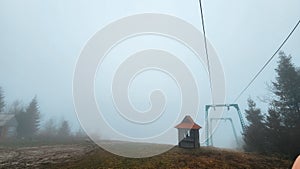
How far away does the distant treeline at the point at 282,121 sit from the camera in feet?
44.1

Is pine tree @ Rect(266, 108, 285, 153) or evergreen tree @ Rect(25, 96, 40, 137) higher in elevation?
evergreen tree @ Rect(25, 96, 40, 137)

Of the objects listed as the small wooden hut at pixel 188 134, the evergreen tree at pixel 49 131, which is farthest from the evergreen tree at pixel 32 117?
the small wooden hut at pixel 188 134

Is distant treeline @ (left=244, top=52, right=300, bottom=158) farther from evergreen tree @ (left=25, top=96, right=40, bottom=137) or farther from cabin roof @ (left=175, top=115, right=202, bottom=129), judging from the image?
evergreen tree @ (left=25, top=96, right=40, bottom=137)

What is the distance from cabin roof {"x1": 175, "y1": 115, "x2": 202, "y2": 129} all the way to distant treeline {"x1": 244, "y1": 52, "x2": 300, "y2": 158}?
6.83 meters

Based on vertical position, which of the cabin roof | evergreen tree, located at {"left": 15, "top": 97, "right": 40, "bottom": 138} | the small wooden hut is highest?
evergreen tree, located at {"left": 15, "top": 97, "right": 40, "bottom": 138}

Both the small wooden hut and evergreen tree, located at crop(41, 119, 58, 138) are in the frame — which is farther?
evergreen tree, located at crop(41, 119, 58, 138)

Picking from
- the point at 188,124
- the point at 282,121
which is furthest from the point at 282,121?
the point at 188,124

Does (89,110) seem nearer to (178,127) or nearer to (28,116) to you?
(178,127)

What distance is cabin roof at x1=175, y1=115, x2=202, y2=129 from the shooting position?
14.9 metres

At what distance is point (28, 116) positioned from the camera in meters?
37.9

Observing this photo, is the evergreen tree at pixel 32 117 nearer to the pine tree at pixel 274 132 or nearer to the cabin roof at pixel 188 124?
the cabin roof at pixel 188 124

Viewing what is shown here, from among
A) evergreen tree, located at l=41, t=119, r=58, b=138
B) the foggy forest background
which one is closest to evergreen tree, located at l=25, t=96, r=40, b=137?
evergreen tree, located at l=41, t=119, r=58, b=138

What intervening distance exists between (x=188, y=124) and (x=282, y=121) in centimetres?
863

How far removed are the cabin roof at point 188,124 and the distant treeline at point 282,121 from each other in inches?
269
